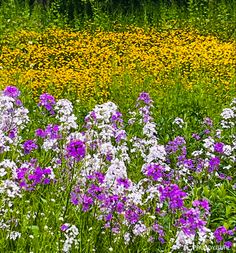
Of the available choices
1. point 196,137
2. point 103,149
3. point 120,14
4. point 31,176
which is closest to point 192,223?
point 103,149

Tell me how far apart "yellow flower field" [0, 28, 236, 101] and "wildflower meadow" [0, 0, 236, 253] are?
3 cm

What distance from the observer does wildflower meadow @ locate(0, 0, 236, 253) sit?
3281mm

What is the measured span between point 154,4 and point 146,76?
4269mm

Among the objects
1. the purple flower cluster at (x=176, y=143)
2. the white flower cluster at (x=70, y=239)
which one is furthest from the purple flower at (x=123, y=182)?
the purple flower cluster at (x=176, y=143)

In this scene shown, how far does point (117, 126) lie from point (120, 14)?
6537 millimetres

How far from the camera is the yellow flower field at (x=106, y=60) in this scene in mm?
7320

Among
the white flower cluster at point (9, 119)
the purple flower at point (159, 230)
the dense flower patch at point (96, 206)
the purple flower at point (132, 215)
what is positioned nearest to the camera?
the dense flower patch at point (96, 206)

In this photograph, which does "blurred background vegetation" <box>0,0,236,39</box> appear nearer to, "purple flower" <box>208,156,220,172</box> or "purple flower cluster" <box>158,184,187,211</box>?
"purple flower" <box>208,156,220,172</box>

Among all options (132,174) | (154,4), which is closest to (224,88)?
(132,174)

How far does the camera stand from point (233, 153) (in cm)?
488

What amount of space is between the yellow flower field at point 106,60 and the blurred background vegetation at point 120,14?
1.56 feet

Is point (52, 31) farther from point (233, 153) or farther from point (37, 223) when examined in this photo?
point (37, 223)

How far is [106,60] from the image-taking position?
331 inches

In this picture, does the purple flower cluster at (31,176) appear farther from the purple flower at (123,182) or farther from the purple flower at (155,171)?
the purple flower at (155,171)
